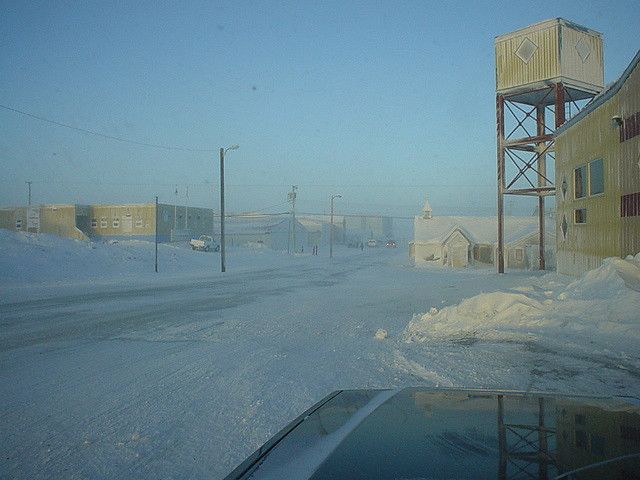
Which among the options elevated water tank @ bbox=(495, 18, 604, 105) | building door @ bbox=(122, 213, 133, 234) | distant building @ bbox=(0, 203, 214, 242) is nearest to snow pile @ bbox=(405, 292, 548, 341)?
elevated water tank @ bbox=(495, 18, 604, 105)

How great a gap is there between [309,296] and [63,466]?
13.9m

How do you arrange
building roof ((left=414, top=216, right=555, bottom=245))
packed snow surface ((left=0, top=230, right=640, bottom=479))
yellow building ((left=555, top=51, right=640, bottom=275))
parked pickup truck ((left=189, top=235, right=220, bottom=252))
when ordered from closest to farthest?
packed snow surface ((left=0, top=230, right=640, bottom=479))
yellow building ((left=555, top=51, right=640, bottom=275))
building roof ((left=414, top=216, right=555, bottom=245))
parked pickup truck ((left=189, top=235, right=220, bottom=252))

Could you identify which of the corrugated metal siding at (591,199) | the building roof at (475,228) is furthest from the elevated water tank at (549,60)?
the building roof at (475,228)

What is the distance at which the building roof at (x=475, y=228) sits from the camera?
1743 inches

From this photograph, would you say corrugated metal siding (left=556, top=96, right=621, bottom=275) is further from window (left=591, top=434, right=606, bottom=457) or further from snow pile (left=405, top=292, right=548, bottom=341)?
window (left=591, top=434, right=606, bottom=457)

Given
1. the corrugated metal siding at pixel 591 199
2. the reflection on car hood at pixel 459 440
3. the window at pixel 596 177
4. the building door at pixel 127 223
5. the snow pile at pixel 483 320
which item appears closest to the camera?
the reflection on car hood at pixel 459 440

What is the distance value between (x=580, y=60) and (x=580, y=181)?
9.32m

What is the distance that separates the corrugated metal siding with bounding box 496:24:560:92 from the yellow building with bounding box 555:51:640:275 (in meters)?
4.69

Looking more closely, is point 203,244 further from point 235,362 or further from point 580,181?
point 235,362

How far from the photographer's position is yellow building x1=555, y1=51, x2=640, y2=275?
14406mm

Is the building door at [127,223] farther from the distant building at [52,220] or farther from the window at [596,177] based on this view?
the window at [596,177]

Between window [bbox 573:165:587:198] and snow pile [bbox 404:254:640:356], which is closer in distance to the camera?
snow pile [bbox 404:254:640:356]

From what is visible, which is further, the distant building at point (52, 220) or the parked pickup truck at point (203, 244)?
the distant building at point (52, 220)

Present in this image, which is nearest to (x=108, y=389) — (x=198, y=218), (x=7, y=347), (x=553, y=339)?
(x=7, y=347)
